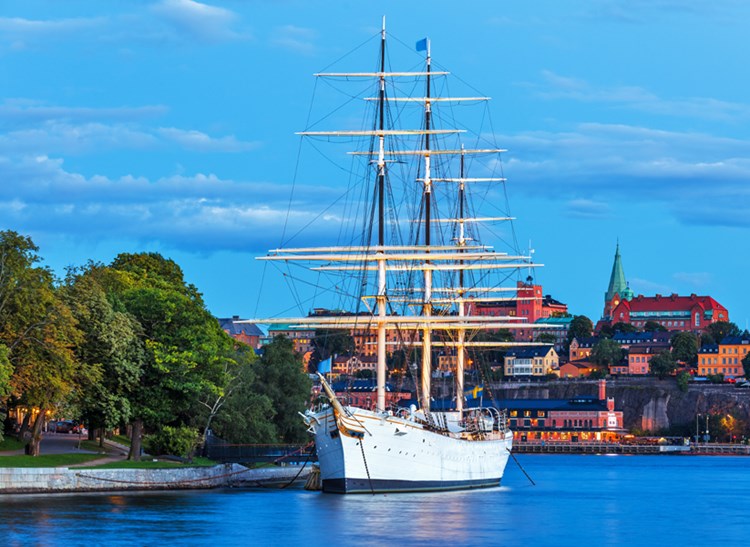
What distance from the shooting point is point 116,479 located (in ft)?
221

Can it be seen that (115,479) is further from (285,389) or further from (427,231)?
(285,389)

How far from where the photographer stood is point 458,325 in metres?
86.8

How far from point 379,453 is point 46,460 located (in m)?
16.0

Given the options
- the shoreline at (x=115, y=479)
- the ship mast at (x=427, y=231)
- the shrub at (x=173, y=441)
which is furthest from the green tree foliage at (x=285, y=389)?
the shrub at (x=173, y=441)

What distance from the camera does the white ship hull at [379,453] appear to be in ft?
223

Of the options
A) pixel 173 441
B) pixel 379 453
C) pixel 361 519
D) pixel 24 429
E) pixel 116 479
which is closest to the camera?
pixel 361 519

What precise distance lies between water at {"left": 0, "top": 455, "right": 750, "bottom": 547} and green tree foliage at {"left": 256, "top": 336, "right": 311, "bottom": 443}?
17801mm

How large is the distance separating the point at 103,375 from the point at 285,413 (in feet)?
93.4

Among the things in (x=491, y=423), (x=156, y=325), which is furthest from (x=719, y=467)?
(x=156, y=325)

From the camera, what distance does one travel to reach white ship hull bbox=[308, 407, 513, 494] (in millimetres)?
68000

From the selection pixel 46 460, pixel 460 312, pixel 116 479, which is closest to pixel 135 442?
pixel 116 479

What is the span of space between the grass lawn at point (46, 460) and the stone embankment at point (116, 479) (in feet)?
4.01

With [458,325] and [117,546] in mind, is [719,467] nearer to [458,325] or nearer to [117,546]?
[458,325]

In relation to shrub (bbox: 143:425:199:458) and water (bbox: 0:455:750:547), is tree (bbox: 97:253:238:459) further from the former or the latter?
water (bbox: 0:455:750:547)
